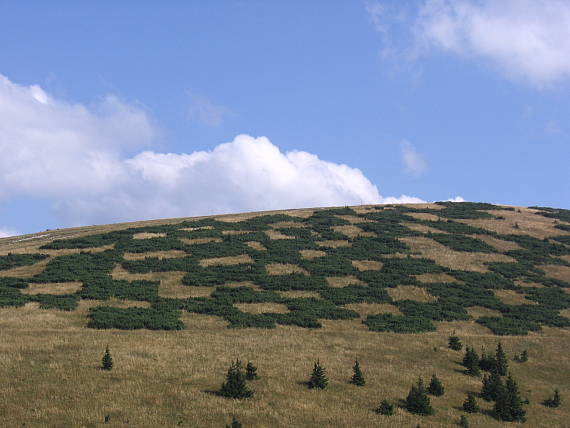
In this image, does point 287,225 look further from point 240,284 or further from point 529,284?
point 529,284

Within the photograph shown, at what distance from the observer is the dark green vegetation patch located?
36750 millimetres

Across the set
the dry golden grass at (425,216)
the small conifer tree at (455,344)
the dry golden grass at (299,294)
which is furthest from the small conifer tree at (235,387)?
the dry golden grass at (425,216)

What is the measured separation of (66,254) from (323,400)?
38.5 metres

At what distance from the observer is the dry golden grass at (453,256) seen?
51188 mm

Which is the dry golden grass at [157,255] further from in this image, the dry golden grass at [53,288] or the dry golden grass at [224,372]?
the dry golden grass at [224,372]

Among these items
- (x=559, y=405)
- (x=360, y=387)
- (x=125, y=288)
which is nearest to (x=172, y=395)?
(x=360, y=387)

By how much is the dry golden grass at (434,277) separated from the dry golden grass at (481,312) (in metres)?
6.07

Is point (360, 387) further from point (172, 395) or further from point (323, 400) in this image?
point (172, 395)

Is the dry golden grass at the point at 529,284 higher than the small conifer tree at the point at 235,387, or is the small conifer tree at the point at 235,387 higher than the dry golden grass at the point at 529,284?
the dry golden grass at the point at 529,284

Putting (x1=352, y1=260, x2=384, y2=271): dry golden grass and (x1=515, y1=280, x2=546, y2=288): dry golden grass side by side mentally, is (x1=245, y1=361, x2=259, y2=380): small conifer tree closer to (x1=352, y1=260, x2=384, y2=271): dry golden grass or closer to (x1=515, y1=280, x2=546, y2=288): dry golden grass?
(x1=352, y1=260, x2=384, y2=271): dry golden grass

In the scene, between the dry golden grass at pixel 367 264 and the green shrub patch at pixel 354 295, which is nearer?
the green shrub patch at pixel 354 295

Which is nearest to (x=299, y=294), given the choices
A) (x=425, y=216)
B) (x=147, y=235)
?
(x=147, y=235)

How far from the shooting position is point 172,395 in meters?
21.1

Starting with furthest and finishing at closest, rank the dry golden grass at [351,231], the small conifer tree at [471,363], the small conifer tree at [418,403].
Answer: the dry golden grass at [351,231] → the small conifer tree at [471,363] → the small conifer tree at [418,403]
